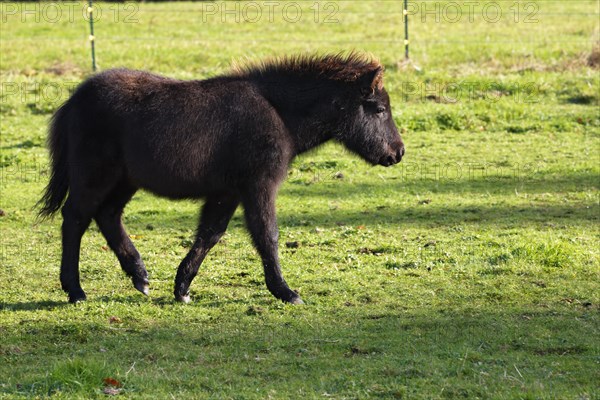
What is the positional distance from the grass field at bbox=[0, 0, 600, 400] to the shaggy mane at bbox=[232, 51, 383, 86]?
6.43ft

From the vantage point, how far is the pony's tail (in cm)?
909

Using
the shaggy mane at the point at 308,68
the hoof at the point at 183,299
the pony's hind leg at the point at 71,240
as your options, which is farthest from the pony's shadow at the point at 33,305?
the shaggy mane at the point at 308,68

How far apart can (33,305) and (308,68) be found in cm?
336

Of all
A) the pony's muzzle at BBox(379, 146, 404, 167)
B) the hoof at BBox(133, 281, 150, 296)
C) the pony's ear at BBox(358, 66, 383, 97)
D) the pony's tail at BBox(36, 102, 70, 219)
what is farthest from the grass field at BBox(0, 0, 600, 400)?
the pony's ear at BBox(358, 66, 383, 97)

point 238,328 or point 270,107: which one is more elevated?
point 270,107

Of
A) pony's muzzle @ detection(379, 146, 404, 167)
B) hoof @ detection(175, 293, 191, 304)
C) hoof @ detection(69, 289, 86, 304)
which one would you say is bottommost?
hoof @ detection(175, 293, 191, 304)

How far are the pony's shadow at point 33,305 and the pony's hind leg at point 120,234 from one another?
2.35 ft

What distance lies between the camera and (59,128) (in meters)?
9.12

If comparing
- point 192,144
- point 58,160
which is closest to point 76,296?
point 58,160

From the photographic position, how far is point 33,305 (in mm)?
8773

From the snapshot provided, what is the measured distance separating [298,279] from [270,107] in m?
1.74

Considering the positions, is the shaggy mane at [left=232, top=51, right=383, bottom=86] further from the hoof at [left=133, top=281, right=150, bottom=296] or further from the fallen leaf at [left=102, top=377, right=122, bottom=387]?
the fallen leaf at [left=102, top=377, right=122, bottom=387]

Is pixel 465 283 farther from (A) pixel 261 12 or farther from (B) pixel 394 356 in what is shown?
(A) pixel 261 12

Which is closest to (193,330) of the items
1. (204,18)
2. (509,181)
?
(509,181)
